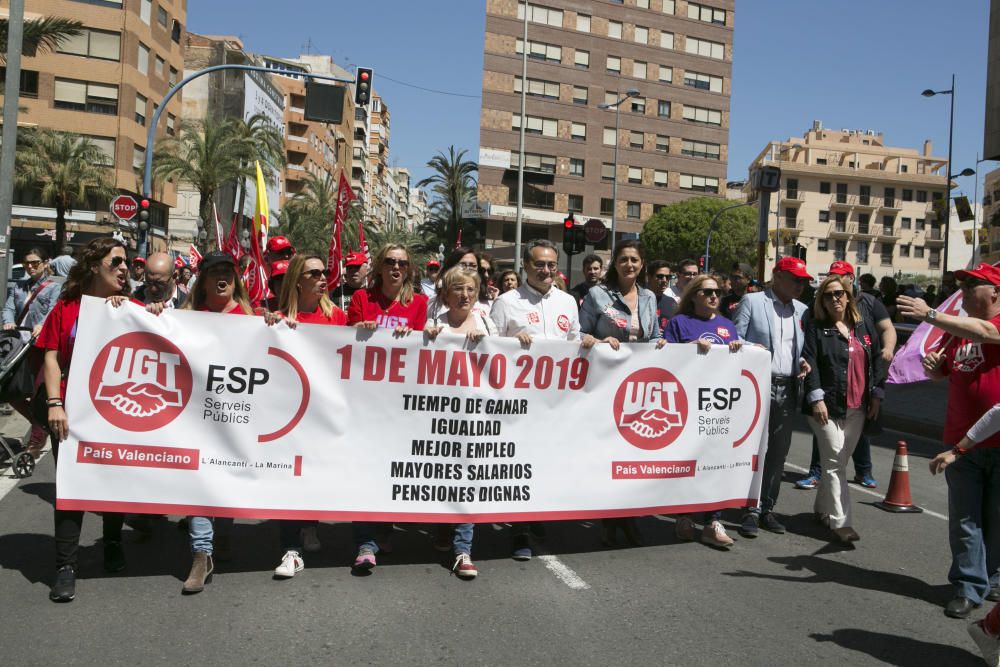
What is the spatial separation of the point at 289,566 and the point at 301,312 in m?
1.54

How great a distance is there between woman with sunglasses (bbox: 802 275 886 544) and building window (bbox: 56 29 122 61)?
47.5m

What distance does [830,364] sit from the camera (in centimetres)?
619

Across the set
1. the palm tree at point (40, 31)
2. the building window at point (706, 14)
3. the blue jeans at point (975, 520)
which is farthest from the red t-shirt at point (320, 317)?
the building window at point (706, 14)

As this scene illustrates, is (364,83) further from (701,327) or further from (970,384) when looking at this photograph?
(970,384)

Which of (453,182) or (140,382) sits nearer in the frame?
(140,382)

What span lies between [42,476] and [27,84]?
44.4 m

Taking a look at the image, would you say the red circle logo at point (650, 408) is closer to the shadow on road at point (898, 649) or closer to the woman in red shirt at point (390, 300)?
the woman in red shirt at point (390, 300)

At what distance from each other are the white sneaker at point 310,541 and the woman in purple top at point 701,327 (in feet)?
8.19

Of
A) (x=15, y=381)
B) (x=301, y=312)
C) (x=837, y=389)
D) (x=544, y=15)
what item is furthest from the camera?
(x=544, y=15)

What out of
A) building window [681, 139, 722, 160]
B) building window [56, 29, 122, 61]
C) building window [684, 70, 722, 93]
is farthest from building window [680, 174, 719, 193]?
building window [56, 29, 122, 61]

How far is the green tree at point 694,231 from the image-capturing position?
63125 mm

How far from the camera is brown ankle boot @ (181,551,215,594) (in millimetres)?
4727

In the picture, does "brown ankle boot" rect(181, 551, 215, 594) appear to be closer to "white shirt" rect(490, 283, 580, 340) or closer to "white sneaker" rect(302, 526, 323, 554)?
"white sneaker" rect(302, 526, 323, 554)

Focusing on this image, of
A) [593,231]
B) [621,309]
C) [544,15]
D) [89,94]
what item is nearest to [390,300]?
[621,309]
